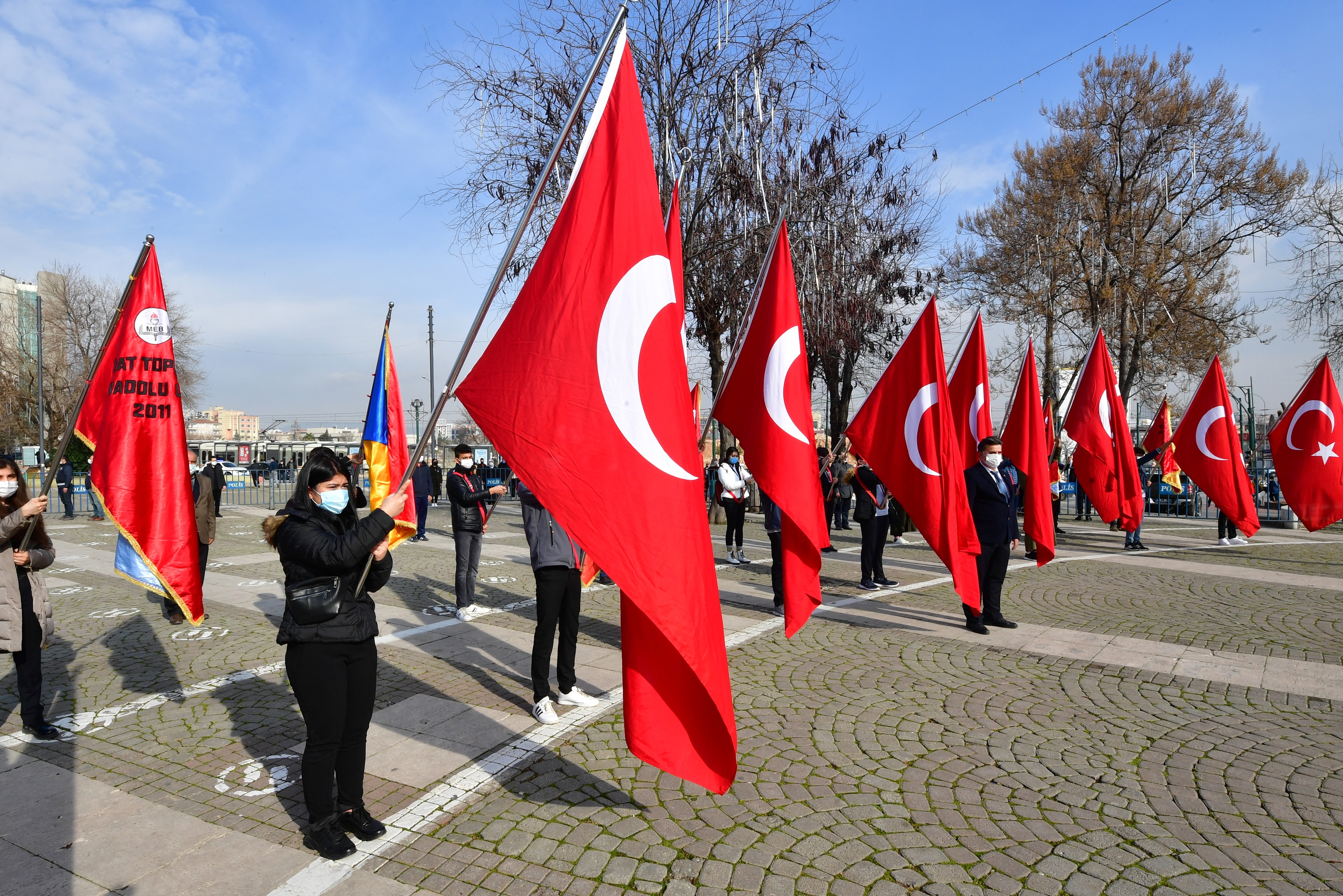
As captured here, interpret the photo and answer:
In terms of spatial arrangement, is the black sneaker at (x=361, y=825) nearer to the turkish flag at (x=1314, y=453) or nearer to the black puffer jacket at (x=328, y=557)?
the black puffer jacket at (x=328, y=557)

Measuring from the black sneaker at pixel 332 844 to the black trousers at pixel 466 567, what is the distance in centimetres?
531

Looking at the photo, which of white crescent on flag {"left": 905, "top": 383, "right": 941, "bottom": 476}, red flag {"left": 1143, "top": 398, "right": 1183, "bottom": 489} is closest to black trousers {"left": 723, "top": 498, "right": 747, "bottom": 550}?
white crescent on flag {"left": 905, "top": 383, "right": 941, "bottom": 476}

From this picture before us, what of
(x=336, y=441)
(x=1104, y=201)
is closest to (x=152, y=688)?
(x=1104, y=201)

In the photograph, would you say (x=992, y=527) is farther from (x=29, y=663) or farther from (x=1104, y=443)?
(x=29, y=663)

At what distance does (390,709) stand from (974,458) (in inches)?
275

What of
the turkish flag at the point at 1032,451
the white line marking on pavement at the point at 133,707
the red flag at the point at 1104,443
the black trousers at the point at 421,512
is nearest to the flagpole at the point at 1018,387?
the turkish flag at the point at 1032,451

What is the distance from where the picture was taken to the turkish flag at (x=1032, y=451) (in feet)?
30.1

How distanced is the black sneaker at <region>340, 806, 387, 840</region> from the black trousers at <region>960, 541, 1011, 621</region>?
6.08 m

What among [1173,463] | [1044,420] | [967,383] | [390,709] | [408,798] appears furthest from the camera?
[1173,463]

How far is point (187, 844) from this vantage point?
11.7 feet

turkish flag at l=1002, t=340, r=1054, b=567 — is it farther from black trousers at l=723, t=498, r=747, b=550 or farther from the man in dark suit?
black trousers at l=723, t=498, r=747, b=550

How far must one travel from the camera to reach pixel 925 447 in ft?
24.7

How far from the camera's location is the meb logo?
5148mm

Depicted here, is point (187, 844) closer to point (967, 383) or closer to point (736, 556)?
point (967, 383)
